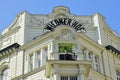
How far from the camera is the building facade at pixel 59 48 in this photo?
39.8m

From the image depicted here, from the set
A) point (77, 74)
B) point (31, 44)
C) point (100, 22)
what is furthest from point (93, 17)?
point (77, 74)

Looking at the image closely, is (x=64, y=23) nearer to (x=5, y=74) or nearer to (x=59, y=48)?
(x=59, y=48)

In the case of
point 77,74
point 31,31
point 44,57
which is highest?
point 31,31

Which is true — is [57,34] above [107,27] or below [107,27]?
below

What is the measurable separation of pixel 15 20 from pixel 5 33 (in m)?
2.03

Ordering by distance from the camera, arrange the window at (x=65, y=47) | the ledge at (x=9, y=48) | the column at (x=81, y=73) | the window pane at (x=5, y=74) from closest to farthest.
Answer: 1. the column at (x=81, y=73)
2. the window at (x=65, y=47)
3. the window pane at (x=5, y=74)
4. the ledge at (x=9, y=48)

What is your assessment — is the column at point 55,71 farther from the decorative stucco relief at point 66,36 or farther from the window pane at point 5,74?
the window pane at point 5,74

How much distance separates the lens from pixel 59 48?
→ 4250cm

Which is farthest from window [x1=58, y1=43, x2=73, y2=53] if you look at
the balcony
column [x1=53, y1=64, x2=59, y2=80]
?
column [x1=53, y1=64, x2=59, y2=80]

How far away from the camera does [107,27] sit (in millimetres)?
50188

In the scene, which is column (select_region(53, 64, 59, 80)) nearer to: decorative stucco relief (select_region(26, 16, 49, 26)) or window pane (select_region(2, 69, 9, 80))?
window pane (select_region(2, 69, 9, 80))

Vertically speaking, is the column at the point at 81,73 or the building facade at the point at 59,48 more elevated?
the building facade at the point at 59,48

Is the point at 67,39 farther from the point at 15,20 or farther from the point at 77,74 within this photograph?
the point at 15,20

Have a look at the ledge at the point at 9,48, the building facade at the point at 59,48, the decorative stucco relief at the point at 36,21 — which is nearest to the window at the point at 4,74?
the building facade at the point at 59,48
